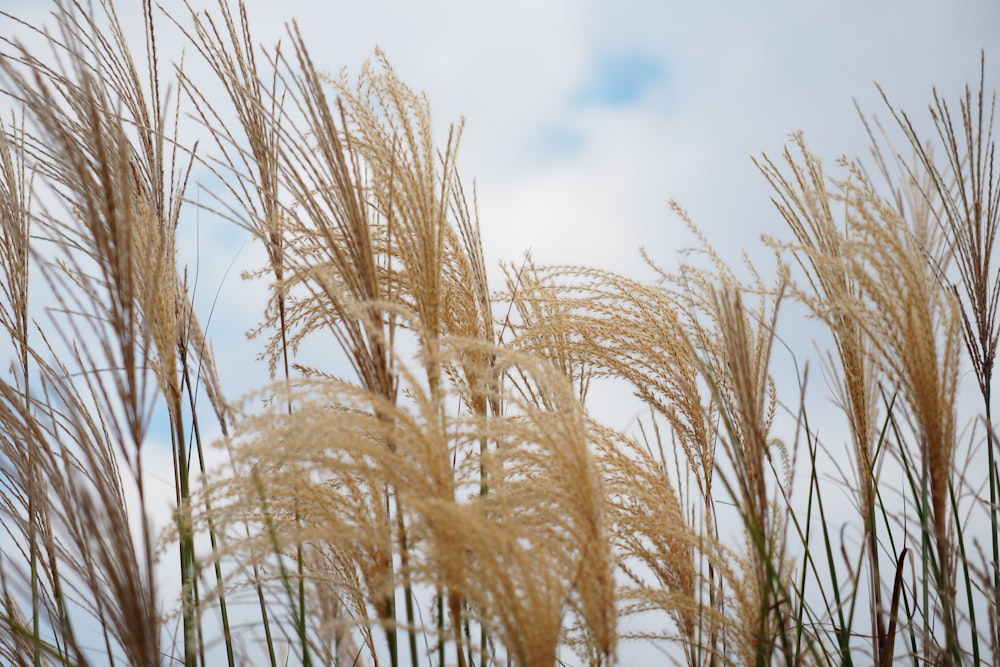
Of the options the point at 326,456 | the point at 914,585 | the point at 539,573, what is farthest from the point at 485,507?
the point at 914,585

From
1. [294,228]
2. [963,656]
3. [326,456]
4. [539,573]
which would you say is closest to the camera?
[539,573]

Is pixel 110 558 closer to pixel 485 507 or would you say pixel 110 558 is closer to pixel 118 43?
pixel 485 507

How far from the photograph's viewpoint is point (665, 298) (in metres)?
2.40

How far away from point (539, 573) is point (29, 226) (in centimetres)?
205

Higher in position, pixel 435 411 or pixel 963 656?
pixel 435 411

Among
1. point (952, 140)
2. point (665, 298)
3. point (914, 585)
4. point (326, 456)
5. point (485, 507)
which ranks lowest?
point (914, 585)

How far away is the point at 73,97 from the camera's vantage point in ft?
8.11

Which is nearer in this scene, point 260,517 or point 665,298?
point 260,517

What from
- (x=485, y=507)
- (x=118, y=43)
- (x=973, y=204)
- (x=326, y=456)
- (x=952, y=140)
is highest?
(x=118, y=43)

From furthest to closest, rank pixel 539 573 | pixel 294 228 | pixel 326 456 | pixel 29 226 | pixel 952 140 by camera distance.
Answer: pixel 29 226
pixel 952 140
pixel 294 228
pixel 326 456
pixel 539 573

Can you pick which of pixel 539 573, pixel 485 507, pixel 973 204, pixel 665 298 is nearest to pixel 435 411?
pixel 485 507

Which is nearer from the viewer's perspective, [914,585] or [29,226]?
[914,585]

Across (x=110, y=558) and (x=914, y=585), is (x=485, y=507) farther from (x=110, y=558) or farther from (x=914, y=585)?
(x=914, y=585)

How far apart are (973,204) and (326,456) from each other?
5.98 ft
